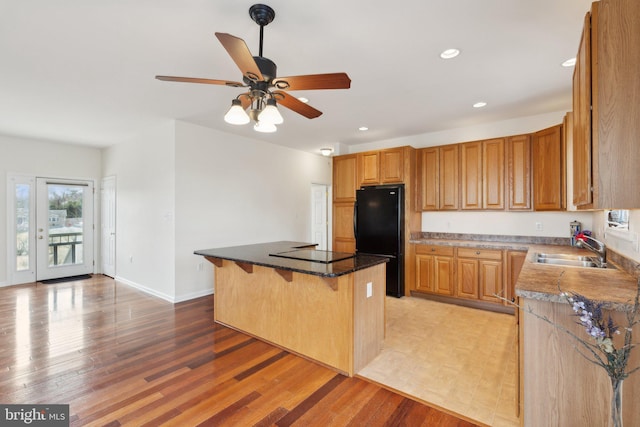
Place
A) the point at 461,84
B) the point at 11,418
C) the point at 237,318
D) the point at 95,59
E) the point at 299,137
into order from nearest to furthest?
the point at 11,418 → the point at 95,59 → the point at 461,84 → the point at 237,318 → the point at 299,137

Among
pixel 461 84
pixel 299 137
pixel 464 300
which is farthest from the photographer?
pixel 299 137

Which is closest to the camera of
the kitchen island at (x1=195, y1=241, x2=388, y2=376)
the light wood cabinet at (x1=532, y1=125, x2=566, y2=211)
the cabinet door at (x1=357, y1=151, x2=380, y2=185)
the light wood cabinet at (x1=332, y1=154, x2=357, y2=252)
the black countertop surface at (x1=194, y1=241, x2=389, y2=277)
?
the black countertop surface at (x1=194, y1=241, x2=389, y2=277)

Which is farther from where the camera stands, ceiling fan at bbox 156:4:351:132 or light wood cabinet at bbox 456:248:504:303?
light wood cabinet at bbox 456:248:504:303

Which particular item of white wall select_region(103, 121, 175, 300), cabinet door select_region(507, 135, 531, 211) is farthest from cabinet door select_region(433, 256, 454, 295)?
white wall select_region(103, 121, 175, 300)

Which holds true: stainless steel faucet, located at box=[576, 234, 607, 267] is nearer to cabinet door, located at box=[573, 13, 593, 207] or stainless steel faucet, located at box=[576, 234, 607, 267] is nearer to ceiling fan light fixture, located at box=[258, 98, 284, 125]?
cabinet door, located at box=[573, 13, 593, 207]

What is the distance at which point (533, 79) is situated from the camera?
3.01 m

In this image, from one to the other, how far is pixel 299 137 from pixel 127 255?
145 inches

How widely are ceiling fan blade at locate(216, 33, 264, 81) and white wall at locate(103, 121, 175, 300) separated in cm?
302

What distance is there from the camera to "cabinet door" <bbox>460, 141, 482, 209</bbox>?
429 cm

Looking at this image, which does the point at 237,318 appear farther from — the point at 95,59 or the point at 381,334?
the point at 95,59

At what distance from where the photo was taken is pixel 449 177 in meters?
4.55

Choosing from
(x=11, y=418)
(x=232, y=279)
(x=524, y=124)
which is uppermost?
(x=524, y=124)

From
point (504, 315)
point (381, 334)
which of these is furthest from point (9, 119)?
point (504, 315)

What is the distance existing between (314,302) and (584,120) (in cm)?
218
